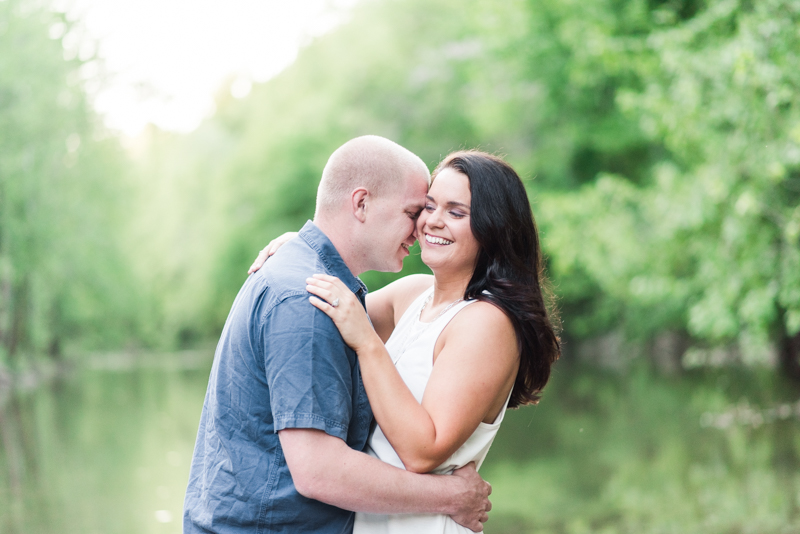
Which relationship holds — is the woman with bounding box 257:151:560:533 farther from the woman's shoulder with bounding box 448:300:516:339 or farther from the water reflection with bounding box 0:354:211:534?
the water reflection with bounding box 0:354:211:534

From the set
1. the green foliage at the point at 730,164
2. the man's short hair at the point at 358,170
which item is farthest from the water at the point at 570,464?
the man's short hair at the point at 358,170

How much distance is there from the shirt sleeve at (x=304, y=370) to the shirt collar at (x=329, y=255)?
Answer: 0.32 meters

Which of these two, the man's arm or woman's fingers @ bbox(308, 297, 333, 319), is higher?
woman's fingers @ bbox(308, 297, 333, 319)

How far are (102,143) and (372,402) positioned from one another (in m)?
26.7

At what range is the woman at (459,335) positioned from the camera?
9.14 feet

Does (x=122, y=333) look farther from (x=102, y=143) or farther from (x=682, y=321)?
(x=682, y=321)

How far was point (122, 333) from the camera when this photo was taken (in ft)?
120

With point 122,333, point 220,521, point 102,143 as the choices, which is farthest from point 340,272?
point 122,333

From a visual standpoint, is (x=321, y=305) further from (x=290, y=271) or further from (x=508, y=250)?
(x=508, y=250)

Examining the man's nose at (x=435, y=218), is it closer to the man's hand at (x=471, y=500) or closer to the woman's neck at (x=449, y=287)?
the woman's neck at (x=449, y=287)

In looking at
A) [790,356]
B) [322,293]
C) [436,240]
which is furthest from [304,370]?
[790,356]

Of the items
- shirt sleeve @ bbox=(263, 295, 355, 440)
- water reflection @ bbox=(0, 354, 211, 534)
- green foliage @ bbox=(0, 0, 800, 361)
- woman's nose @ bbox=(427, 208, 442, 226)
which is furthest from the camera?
green foliage @ bbox=(0, 0, 800, 361)

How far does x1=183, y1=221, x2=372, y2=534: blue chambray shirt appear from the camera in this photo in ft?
8.51

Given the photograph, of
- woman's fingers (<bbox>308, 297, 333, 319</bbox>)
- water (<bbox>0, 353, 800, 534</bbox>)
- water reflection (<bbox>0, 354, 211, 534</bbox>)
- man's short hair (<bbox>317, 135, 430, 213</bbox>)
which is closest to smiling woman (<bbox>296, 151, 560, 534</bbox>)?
woman's fingers (<bbox>308, 297, 333, 319</bbox>)
